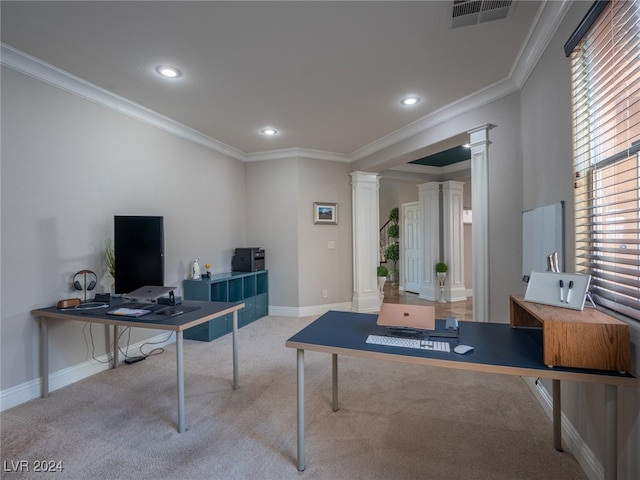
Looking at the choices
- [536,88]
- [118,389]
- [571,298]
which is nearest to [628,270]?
[571,298]

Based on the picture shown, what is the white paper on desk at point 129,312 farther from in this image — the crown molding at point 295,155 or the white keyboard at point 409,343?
the crown molding at point 295,155

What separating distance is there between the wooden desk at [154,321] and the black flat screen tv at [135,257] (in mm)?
225

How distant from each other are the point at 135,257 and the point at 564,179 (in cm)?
317

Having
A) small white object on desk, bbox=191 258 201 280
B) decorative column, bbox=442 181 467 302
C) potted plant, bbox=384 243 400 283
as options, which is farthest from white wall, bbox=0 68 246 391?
potted plant, bbox=384 243 400 283

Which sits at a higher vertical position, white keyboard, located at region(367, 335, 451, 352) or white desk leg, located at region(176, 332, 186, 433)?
white keyboard, located at region(367, 335, 451, 352)

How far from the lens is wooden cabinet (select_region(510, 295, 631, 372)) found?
3.80 feet

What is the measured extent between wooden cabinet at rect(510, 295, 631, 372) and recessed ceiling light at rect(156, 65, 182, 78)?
2.97 m

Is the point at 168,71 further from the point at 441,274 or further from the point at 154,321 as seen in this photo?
the point at 441,274

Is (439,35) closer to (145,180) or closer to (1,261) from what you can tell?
(145,180)

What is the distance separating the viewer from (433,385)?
2588mm

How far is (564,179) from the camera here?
1.85 metres

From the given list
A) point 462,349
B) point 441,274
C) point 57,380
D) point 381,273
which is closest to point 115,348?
point 57,380

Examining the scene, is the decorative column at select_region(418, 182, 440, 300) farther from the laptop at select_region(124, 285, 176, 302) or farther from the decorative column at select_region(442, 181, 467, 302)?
the laptop at select_region(124, 285, 176, 302)

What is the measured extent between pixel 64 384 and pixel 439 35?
3998mm
